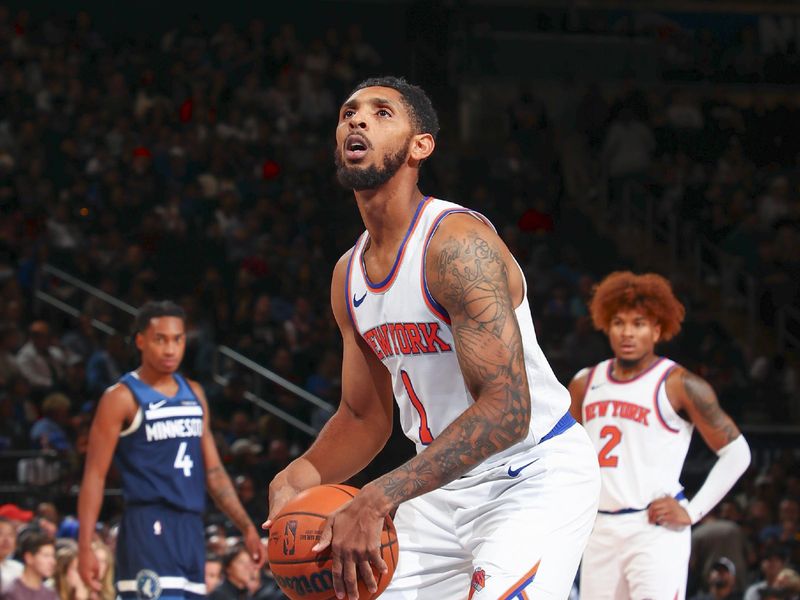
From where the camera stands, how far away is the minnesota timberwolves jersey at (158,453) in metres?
6.25

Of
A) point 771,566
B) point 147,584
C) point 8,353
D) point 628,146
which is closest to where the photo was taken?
point 147,584

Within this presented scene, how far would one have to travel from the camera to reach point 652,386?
237 inches

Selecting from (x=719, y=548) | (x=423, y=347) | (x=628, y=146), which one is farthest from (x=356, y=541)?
(x=628, y=146)

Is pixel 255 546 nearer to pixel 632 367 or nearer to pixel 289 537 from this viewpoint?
pixel 632 367

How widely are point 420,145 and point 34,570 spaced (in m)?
4.34

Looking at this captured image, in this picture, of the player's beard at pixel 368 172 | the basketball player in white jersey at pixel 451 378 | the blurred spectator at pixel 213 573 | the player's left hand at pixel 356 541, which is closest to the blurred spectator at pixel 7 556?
the blurred spectator at pixel 213 573

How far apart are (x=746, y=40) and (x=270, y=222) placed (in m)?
7.72

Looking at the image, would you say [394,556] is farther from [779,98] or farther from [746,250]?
[779,98]

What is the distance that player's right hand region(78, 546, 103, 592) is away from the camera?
235 inches

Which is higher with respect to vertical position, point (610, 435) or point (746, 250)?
point (746, 250)

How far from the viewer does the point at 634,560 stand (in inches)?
227

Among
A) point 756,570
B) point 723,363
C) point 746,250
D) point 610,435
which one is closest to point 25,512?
point 610,435

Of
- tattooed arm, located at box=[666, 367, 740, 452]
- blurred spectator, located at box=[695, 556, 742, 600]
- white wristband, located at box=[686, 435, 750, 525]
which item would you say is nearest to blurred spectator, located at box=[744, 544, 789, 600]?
blurred spectator, located at box=[695, 556, 742, 600]

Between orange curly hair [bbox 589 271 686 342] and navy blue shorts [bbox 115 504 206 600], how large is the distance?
229 cm
